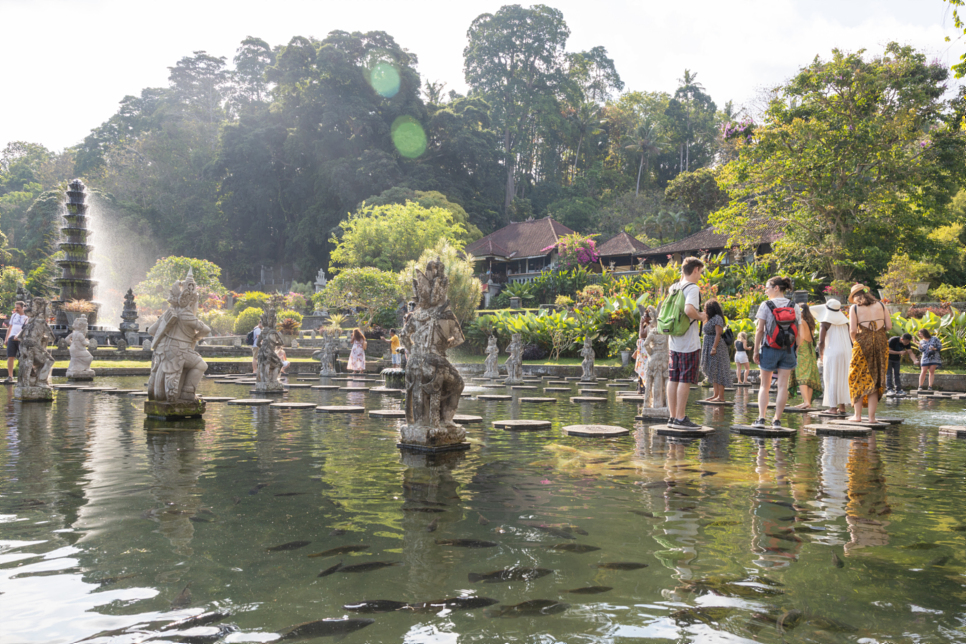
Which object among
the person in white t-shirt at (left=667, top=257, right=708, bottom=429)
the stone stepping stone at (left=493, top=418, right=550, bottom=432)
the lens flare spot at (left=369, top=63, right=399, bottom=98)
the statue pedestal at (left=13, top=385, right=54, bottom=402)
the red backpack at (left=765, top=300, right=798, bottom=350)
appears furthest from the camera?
the lens flare spot at (left=369, top=63, right=399, bottom=98)

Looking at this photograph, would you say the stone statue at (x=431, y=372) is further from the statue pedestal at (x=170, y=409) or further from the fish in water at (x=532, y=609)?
the statue pedestal at (x=170, y=409)

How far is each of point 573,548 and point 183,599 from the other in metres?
1.85

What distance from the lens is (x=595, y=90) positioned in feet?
264

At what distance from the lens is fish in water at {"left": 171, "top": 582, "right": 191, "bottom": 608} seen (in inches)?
98.0

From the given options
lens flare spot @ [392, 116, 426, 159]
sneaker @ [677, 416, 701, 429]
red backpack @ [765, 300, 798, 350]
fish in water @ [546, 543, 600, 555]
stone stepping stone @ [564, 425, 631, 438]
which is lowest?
fish in water @ [546, 543, 600, 555]

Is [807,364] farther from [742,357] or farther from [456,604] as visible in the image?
[456,604]

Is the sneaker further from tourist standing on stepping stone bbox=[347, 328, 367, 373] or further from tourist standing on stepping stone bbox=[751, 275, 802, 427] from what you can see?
tourist standing on stepping stone bbox=[347, 328, 367, 373]

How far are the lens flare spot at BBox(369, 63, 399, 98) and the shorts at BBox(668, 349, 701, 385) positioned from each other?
192 feet

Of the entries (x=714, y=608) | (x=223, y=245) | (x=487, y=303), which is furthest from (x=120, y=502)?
(x=223, y=245)

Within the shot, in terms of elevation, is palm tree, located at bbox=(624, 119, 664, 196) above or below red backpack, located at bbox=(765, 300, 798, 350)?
above

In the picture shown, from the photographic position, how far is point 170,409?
8.38 metres

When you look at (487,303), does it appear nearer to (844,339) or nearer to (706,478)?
(844,339)

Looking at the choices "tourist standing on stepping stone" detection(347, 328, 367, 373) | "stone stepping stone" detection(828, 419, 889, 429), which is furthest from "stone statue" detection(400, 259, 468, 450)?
"tourist standing on stepping stone" detection(347, 328, 367, 373)

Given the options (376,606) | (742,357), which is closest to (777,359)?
(376,606)
